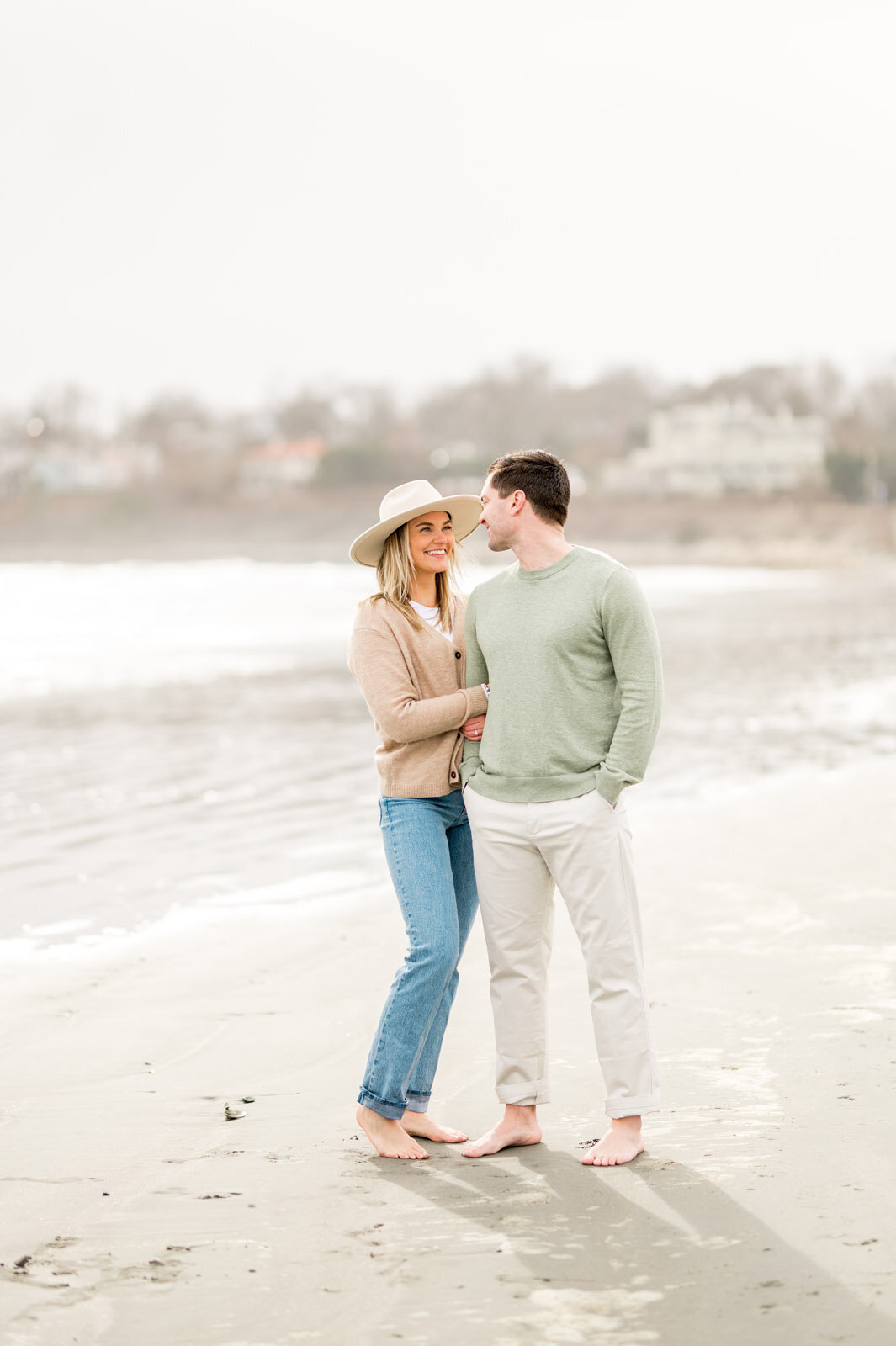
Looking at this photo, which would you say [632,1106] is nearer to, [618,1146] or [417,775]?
[618,1146]

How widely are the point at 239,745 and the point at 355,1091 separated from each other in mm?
8474

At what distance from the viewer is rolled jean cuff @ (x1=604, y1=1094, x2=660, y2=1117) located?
149 inches

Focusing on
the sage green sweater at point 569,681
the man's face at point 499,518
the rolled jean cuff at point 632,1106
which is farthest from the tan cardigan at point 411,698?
the rolled jean cuff at point 632,1106

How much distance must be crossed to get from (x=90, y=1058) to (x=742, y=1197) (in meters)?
2.25

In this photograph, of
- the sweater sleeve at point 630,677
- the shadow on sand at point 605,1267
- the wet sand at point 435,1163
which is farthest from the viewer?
the sweater sleeve at point 630,677

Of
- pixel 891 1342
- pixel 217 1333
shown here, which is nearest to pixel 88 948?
pixel 217 1333

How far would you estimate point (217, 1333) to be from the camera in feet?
9.56

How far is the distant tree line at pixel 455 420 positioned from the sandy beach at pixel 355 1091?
321ft

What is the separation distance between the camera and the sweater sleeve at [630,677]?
12.2 ft

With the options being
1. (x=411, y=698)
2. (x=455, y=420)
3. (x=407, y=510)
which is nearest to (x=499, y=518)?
(x=407, y=510)

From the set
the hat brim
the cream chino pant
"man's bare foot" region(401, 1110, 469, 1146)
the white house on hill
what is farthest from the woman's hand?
the white house on hill

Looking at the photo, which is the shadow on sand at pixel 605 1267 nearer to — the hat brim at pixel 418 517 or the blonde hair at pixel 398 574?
the blonde hair at pixel 398 574

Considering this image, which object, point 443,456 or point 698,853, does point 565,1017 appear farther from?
point 443,456

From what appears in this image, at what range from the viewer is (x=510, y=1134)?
3.93 m
